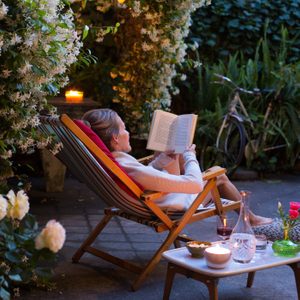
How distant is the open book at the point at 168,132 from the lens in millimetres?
3604

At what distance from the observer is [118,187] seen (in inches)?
134

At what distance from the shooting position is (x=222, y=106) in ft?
23.0

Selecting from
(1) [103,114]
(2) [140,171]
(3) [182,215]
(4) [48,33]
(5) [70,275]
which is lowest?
(5) [70,275]

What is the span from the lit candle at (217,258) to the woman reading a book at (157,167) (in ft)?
2.22

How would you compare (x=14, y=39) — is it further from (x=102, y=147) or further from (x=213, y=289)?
(x=213, y=289)

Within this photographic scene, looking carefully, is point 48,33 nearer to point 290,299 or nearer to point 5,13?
point 5,13

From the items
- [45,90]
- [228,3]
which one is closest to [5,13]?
[45,90]

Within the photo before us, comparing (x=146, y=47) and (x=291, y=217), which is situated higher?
(x=146, y=47)

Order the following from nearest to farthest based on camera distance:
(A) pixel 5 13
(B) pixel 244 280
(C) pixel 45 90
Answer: (A) pixel 5 13 < (C) pixel 45 90 < (B) pixel 244 280

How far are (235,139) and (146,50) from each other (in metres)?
1.37

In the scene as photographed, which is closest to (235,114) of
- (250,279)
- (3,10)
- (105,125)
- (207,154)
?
(207,154)

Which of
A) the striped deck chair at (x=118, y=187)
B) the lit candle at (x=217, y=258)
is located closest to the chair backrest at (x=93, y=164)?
the striped deck chair at (x=118, y=187)

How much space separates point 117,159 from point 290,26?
15.7 ft

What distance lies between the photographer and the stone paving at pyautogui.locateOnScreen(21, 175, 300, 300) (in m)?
3.35
